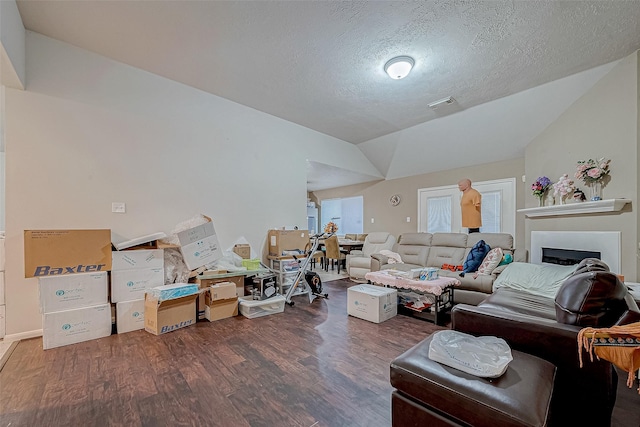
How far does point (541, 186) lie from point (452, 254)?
1645 millimetres

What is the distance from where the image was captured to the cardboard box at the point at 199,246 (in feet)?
10.4

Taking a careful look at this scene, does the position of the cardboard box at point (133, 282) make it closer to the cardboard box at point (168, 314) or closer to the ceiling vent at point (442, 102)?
the cardboard box at point (168, 314)

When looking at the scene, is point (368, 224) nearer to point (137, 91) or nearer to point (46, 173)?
point (137, 91)

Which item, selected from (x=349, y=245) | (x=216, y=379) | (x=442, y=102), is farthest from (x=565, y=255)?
(x=216, y=379)

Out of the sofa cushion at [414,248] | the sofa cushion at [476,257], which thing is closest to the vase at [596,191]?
the sofa cushion at [476,257]

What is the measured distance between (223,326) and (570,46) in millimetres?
4767

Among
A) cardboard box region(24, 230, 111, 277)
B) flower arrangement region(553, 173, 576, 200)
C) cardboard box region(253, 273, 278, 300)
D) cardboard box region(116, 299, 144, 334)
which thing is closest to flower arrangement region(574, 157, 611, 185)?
flower arrangement region(553, 173, 576, 200)

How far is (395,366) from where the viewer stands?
1354 millimetres

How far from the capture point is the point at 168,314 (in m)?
2.82

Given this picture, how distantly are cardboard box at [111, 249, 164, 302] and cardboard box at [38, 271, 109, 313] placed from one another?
99 millimetres

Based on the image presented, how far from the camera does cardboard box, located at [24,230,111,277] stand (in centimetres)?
237

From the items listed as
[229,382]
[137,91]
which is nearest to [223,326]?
[229,382]

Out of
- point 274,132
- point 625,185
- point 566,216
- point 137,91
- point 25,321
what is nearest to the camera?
point 25,321

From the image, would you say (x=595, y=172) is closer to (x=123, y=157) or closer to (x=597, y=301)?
(x=597, y=301)
